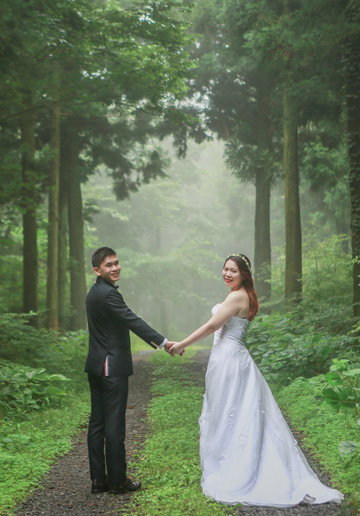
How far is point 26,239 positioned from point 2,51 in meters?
4.55

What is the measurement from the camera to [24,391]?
7453 millimetres

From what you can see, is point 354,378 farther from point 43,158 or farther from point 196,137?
point 196,137

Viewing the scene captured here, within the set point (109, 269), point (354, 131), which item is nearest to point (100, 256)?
point (109, 269)

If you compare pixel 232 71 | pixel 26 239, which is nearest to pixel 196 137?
pixel 232 71

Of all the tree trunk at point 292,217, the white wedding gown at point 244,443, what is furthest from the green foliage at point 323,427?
the tree trunk at point 292,217

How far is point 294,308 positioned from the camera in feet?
38.9

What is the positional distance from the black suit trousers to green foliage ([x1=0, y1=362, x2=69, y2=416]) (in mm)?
2775

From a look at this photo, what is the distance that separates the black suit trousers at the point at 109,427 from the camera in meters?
4.40

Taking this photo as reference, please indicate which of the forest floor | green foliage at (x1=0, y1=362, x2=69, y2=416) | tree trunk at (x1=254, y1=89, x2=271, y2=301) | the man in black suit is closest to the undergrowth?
the forest floor

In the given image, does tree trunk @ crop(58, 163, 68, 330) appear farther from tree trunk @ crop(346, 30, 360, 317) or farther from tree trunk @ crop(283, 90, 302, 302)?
tree trunk @ crop(346, 30, 360, 317)

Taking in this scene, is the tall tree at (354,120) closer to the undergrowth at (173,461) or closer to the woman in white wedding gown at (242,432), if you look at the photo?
the undergrowth at (173,461)

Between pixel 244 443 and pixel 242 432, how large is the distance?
0.31 ft

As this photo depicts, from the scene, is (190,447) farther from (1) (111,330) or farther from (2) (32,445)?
(1) (111,330)

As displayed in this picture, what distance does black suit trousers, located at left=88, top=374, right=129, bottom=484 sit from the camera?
440cm
